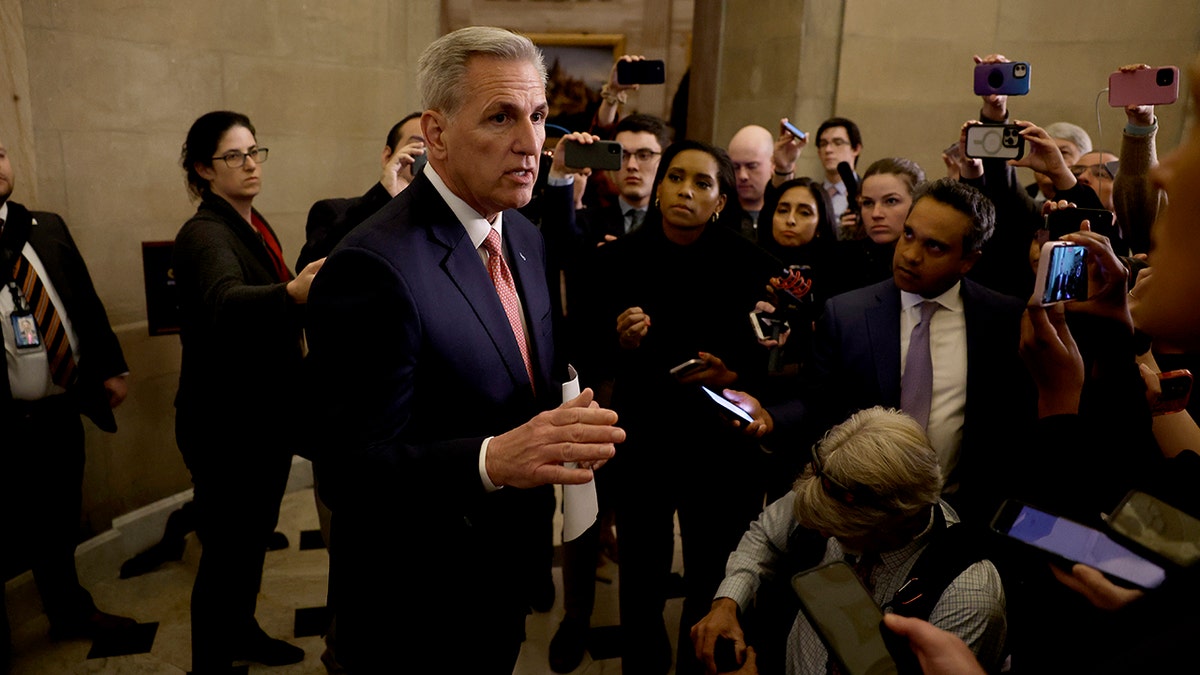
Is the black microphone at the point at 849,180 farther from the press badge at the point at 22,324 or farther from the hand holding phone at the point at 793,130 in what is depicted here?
the press badge at the point at 22,324

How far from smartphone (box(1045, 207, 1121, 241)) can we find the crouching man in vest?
0.88 metres

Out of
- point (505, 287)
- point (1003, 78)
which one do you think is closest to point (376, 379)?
point (505, 287)

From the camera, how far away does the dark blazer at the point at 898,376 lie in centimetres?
239

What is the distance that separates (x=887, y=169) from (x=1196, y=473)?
233cm

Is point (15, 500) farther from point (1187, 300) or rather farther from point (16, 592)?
point (1187, 300)

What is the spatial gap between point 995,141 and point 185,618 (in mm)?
3822

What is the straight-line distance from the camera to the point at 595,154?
3.17 m

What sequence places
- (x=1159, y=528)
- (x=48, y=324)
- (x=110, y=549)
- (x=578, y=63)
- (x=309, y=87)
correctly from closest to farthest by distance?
(x=1159, y=528) → (x=48, y=324) → (x=110, y=549) → (x=309, y=87) → (x=578, y=63)

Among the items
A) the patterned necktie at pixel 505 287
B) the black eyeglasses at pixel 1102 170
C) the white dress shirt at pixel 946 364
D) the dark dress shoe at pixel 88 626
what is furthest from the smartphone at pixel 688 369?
the dark dress shoe at pixel 88 626

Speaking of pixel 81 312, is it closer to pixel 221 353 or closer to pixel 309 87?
pixel 221 353

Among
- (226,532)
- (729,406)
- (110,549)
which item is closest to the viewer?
(729,406)

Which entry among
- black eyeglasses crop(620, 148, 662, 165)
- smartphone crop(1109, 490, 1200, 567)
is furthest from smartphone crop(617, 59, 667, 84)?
smartphone crop(1109, 490, 1200, 567)

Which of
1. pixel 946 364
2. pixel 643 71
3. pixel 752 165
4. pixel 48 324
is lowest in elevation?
pixel 48 324

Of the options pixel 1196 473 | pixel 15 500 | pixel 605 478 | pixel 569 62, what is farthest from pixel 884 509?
pixel 569 62
